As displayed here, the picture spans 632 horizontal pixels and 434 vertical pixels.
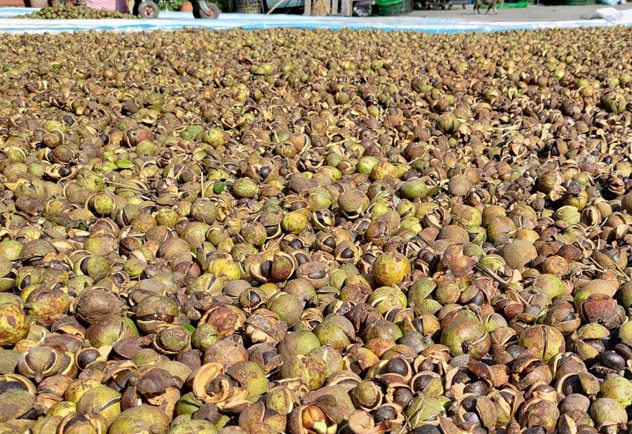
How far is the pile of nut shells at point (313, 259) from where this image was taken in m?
2.54

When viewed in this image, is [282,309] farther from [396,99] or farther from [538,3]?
[538,3]

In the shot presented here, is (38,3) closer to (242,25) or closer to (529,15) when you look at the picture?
(242,25)

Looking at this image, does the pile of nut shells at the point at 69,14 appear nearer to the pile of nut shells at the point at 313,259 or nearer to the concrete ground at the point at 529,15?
the pile of nut shells at the point at 313,259

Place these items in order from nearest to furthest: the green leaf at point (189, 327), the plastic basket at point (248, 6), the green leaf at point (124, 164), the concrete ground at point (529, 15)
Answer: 1. the green leaf at point (189, 327)
2. the green leaf at point (124, 164)
3. the concrete ground at point (529, 15)
4. the plastic basket at point (248, 6)

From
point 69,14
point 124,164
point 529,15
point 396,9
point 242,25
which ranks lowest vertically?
point 124,164

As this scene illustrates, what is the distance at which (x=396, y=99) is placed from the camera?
319 inches

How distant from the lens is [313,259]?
3947mm

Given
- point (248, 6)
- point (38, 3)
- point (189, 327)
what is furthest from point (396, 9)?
point (189, 327)

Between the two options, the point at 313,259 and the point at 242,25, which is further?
the point at 242,25

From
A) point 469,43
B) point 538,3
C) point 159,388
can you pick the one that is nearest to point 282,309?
point 159,388

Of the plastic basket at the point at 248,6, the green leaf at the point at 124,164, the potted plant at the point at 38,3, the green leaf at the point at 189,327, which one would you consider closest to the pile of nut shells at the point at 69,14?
the potted plant at the point at 38,3

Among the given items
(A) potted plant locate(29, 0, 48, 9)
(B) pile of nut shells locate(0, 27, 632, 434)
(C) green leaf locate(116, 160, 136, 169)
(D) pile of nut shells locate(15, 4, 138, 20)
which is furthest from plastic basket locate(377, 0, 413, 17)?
(C) green leaf locate(116, 160, 136, 169)

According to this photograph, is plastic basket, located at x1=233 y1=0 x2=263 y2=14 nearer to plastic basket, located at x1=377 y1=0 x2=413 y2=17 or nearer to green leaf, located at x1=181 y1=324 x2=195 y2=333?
plastic basket, located at x1=377 y1=0 x2=413 y2=17

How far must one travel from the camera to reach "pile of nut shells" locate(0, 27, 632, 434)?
99.9 inches
